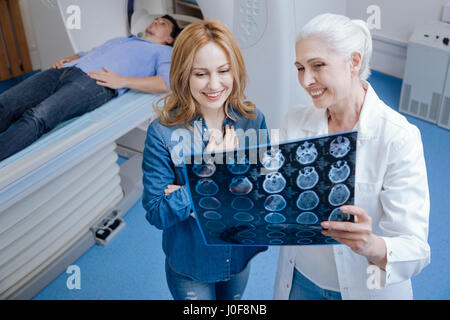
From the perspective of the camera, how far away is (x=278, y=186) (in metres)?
0.97

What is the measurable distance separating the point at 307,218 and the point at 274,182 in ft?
A: 0.43

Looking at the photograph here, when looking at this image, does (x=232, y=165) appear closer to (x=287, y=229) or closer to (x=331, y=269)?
(x=287, y=229)

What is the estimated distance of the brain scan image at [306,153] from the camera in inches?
35.4

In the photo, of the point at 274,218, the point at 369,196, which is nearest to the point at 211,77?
the point at 274,218

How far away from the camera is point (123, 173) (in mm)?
2773

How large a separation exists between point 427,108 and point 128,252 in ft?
7.03

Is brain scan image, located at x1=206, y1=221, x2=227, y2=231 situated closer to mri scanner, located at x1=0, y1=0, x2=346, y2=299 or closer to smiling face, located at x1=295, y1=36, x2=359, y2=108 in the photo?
smiling face, located at x1=295, y1=36, x2=359, y2=108

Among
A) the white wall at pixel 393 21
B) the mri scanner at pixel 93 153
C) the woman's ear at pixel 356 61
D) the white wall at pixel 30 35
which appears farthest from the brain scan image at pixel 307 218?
the white wall at pixel 30 35

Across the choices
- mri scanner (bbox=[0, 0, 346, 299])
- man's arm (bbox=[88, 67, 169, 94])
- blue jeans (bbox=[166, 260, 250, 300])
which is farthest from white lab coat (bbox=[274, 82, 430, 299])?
man's arm (bbox=[88, 67, 169, 94])

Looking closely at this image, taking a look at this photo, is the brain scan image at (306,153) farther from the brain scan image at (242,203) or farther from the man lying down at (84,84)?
the man lying down at (84,84)

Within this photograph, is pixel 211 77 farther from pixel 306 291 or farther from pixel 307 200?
pixel 306 291

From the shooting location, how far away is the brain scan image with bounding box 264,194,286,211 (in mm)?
993
